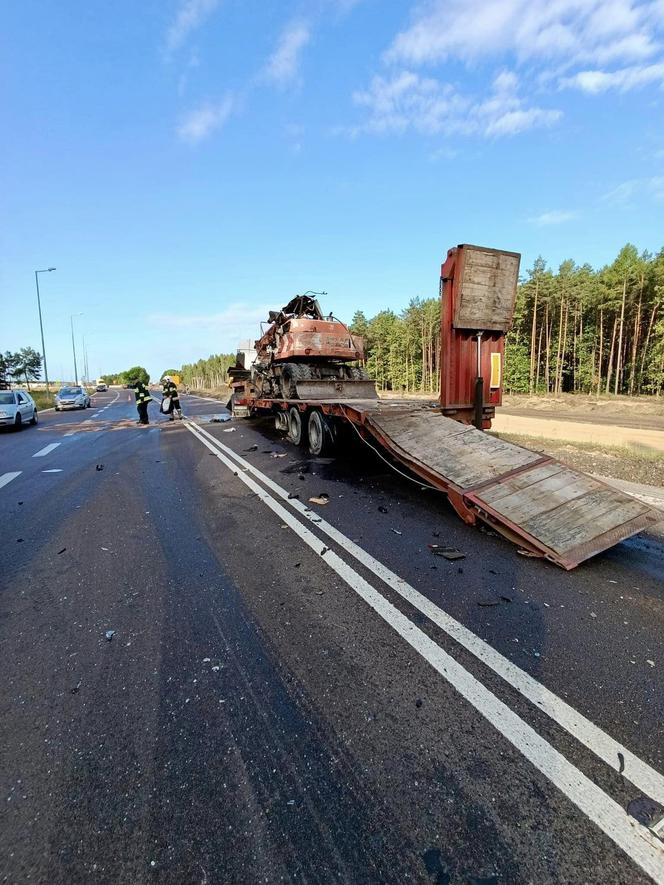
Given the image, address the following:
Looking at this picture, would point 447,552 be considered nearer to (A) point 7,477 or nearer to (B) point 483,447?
(B) point 483,447

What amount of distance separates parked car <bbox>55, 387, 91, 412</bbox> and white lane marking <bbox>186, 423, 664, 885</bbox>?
32.8 metres

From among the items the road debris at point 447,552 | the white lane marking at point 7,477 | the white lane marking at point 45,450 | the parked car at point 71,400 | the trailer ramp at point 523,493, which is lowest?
the road debris at point 447,552

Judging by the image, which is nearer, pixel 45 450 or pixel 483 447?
pixel 483 447

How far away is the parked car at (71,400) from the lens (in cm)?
3006

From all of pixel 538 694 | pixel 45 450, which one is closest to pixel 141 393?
pixel 45 450

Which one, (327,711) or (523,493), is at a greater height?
(523,493)

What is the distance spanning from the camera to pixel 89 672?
8.48ft

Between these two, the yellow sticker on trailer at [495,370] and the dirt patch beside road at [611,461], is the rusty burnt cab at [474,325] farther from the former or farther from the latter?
the dirt patch beside road at [611,461]

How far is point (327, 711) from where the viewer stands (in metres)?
2.23

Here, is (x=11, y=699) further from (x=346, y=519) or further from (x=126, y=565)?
(x=346, y=519)

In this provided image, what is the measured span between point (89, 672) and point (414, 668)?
1.93m

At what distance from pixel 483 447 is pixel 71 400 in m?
32.1

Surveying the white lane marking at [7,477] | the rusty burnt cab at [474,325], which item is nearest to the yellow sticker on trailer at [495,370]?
the rusty burnt cab at [474,325]

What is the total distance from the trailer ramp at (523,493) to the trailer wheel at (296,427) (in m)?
4.22
